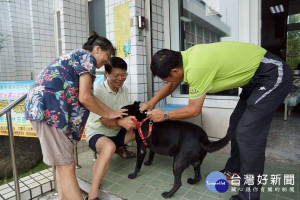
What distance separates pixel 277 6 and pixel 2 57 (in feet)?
32.0

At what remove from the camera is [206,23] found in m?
3.65

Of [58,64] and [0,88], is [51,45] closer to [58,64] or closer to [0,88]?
[0,88]

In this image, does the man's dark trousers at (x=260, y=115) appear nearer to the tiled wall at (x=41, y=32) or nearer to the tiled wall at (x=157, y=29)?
the tiled wall at (x=157, y=29)

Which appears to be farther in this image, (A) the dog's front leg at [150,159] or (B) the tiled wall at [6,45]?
(B) the tiled wall at [6,45]

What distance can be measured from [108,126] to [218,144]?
1.34 m

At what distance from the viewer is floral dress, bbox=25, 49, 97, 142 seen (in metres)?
1.66

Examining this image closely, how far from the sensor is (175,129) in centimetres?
223

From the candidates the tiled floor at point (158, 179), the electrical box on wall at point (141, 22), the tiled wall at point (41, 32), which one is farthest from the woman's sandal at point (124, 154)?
the tiled wall at point (41, 32)

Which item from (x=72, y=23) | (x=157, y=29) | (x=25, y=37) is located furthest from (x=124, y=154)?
(x=25, y=37)

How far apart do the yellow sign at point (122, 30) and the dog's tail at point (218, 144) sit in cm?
208

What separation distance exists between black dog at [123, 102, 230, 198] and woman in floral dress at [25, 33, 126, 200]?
75cm

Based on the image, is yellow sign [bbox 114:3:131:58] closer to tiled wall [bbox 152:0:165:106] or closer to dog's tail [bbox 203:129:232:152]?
tiled wall [bbox 152:0:165:106]

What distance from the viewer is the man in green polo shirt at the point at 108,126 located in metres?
2.21
